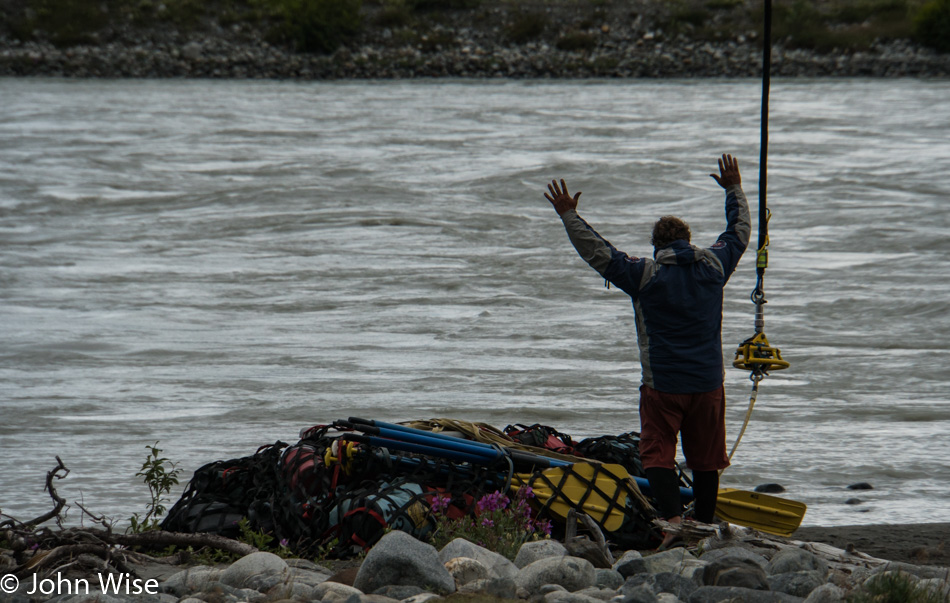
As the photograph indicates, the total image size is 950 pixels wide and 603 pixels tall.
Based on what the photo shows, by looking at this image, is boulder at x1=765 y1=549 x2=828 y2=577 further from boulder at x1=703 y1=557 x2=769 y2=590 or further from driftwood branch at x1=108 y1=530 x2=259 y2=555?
driftwood branch at x1=108 y1=530 x2=259 y2=555

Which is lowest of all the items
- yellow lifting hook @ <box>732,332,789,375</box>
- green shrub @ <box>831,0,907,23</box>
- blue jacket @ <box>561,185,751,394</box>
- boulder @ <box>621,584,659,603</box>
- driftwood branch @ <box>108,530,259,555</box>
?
driftwood branch @ <box>108,530,259,555</box>

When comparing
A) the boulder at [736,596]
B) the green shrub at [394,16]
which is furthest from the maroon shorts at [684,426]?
the green shrub at [394,16]

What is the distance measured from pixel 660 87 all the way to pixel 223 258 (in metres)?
39.6

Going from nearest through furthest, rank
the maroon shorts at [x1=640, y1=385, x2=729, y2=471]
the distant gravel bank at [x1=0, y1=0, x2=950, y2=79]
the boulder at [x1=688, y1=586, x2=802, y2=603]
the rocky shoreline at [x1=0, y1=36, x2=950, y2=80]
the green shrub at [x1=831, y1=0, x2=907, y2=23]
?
the boulder at [x1=688, y1=586, x2=802, y2=603], the maroon shorts at [x1=640, y1=385, x2=729, y2=471], the rocky shoreline at [x1=0, y1=36, x2=950, y2=80], the distant gravel bank at [x1=0, y1=0, x2=950, y2=79], the green shrub at [x1=831, y1=0, x2=907, y2=23]

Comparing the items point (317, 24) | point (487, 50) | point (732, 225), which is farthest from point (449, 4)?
point (732, 225)

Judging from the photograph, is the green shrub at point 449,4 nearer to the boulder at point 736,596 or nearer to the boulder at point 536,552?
the boulder at point 536,552

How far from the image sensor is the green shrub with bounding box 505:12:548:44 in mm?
65562

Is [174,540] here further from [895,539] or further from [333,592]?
[895,539]

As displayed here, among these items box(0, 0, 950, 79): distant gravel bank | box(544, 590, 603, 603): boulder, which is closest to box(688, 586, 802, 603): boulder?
box(544, 590, 603, 603): boulder

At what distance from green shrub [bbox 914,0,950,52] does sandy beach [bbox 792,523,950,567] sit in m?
60.3

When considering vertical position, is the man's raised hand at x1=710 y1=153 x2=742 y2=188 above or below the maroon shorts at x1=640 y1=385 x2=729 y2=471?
above

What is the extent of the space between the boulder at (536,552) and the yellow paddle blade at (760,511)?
4.90 feet

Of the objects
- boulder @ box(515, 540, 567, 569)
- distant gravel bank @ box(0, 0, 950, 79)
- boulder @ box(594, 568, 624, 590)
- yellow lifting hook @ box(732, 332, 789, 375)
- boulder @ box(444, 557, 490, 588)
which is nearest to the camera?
boulder @ box(444, 557, 490, 588)

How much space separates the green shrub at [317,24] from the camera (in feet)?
211
